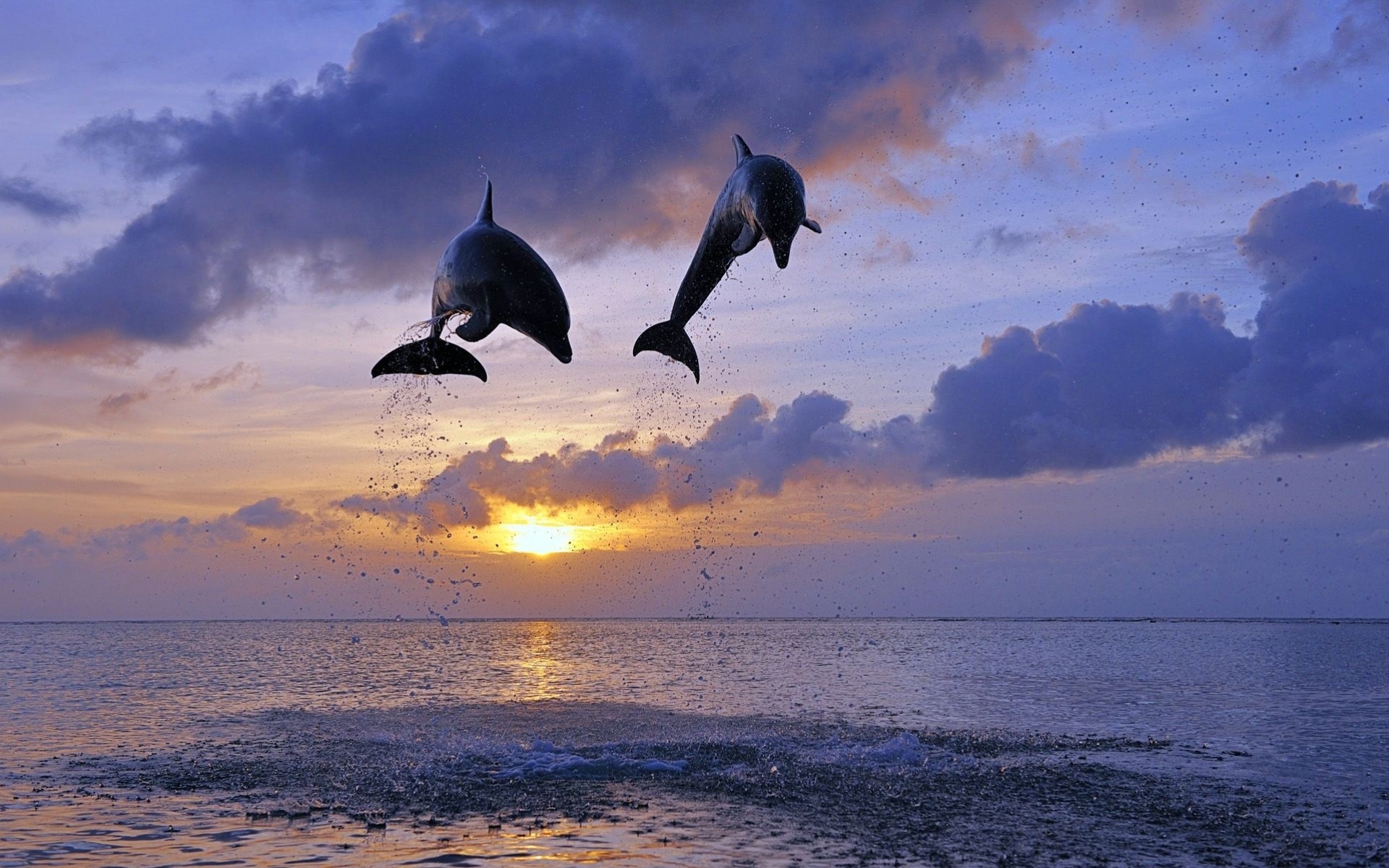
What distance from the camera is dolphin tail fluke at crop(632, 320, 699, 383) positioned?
14.6 metres

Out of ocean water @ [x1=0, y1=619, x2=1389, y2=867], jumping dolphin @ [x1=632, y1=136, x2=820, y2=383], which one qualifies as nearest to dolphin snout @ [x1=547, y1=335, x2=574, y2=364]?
jumping dolphin @ [x1=632, y1=136, x2=820, y2=383]

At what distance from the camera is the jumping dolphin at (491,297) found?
496 inches

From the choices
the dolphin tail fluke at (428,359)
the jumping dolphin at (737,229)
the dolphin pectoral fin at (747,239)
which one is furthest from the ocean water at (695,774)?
the dolphin pectoral fin at (747,239)

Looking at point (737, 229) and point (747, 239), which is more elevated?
point (737, 229)

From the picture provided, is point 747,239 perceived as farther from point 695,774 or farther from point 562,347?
point 695,774

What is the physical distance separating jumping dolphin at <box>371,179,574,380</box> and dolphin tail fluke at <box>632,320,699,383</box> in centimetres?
206

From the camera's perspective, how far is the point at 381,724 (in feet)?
106

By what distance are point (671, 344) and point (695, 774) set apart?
1062cm

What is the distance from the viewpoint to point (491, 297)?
12.7 m

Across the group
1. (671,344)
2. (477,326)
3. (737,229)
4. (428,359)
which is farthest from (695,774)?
(737,229)

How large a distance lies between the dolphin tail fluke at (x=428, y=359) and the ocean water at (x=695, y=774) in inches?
261

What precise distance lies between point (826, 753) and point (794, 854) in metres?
10.2

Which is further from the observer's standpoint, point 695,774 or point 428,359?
point 695,774

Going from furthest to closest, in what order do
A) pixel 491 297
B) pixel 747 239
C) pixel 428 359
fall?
pixel 428 359
pixel 491 297
pixel 747 239
